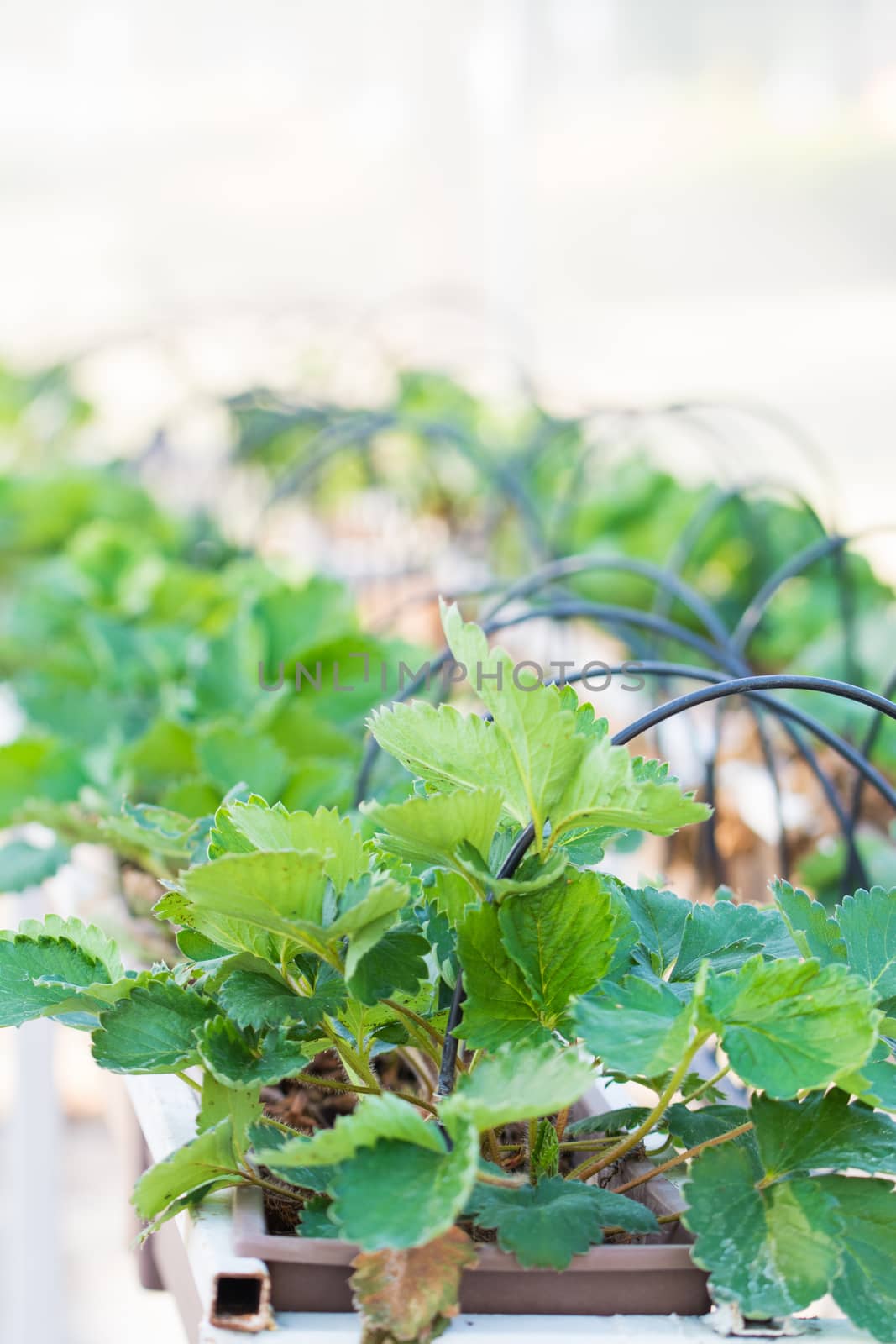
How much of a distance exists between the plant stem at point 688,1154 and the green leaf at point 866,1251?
26 mm

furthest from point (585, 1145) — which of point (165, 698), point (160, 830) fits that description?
point (165, 698)

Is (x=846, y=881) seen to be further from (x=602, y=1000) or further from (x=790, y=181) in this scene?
(x=790, y=181)

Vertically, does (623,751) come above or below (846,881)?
above

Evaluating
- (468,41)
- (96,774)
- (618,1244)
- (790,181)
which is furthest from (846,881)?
(468,41)

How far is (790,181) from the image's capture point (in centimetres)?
250

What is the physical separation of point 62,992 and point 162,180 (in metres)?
4.95

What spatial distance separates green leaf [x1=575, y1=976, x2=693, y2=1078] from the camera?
0.31 metres

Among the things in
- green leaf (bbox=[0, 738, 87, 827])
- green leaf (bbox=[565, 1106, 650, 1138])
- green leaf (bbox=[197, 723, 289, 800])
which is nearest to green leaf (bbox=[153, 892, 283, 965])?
green leaf (bbox=[565, 1106, 650, 1138])

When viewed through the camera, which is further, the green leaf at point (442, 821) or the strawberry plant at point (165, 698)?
the strawberry plant at point (165, 698)

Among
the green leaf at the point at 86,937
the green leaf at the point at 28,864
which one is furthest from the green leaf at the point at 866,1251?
the green leaf at the point at 28,864

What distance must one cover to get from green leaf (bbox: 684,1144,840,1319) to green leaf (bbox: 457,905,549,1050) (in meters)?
0.06

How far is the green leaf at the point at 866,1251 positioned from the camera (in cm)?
32

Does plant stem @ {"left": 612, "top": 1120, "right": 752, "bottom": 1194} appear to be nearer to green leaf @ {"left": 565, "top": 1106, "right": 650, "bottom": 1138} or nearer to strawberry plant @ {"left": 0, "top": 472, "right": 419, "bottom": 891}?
green leaf @ {"left": 565, "top": 1106, "right": 650, "bottom": 1138}

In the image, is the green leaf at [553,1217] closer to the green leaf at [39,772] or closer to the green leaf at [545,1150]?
the green leaf at [545,1150]
